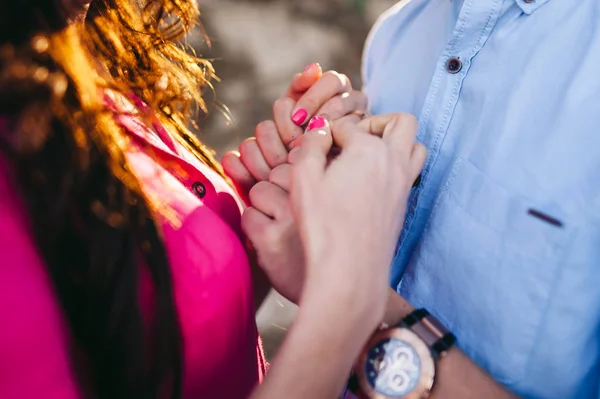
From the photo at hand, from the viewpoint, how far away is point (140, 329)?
0.78 metres

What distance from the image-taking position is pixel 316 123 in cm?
107

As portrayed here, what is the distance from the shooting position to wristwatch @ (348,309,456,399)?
96 centimetres

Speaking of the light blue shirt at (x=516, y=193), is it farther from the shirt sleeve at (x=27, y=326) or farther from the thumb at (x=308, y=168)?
the shirt sleeve at (x=27, y=326)

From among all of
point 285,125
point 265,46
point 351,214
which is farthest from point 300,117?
point 265,46

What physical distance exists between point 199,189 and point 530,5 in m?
0.77

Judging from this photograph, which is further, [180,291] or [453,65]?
[453,65]

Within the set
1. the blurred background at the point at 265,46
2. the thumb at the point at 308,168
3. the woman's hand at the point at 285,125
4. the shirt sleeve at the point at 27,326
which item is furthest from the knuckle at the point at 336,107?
the blurred background at the point at 265,46

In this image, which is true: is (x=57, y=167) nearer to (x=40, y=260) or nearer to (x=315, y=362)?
(x=40, y=260)

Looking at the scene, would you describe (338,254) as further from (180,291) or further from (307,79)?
(307,79)

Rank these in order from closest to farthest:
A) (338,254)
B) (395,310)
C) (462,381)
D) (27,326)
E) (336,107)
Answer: (27,326), (338,254), (462,381), (395,310), (336,107)

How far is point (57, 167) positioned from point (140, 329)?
28 centimetres

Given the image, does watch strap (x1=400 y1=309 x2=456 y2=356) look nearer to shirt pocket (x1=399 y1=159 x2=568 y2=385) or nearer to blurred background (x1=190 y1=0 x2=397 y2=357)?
shirt pocket (x1=399 y1=159 x2=568 y2=385)

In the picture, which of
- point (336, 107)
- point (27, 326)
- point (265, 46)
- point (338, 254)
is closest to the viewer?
point (27, 326)

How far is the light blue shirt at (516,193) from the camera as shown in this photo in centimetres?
89
